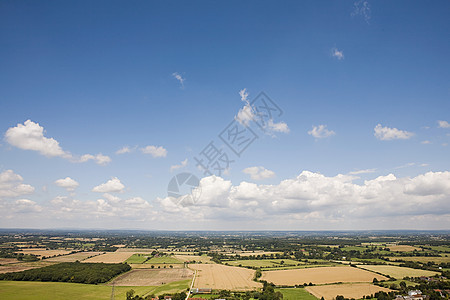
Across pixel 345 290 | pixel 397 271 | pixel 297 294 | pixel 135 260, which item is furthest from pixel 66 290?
pixel 397 271

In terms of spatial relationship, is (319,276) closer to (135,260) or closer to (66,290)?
(66,290)

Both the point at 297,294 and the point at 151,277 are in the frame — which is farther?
the point at 151,277

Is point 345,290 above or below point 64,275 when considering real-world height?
below

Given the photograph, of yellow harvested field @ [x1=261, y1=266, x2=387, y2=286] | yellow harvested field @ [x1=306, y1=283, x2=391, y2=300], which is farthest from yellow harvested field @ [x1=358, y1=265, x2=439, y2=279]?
yellow harvested field @ [x1=306, y1=283, x2=391, y2=300]

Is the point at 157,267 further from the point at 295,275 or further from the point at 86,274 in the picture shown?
the point at 295,275

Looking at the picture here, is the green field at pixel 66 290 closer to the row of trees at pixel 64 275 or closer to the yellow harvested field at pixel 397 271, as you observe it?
the row of trees at pixel 64 275

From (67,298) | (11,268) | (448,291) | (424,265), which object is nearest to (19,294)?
(67,298)
